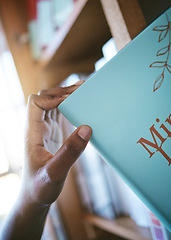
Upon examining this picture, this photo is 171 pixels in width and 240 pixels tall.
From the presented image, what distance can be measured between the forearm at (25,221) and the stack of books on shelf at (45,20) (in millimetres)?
618

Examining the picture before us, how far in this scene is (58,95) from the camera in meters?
0.50

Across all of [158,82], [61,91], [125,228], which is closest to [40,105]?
[61,91]

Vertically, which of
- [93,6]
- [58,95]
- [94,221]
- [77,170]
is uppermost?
[93,6]

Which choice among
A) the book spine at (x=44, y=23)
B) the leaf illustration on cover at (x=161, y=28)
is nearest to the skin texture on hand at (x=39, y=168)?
the leaf illustration on cover at (x=161, y=28)

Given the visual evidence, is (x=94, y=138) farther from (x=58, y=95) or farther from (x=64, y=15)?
(x=64, y=15)

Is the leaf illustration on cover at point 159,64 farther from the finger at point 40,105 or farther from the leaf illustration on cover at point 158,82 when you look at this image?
the finger at point 40,105

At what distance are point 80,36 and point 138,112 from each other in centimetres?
45

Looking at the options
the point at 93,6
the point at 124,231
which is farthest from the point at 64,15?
the point at 124,231

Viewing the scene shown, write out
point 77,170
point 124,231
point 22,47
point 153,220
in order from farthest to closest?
point 22,47
point 77,170
point 124,231
point 153,220

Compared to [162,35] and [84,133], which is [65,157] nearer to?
[84,133]

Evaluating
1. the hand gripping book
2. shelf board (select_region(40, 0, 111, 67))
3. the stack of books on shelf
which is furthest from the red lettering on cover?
the stack of books on shelf

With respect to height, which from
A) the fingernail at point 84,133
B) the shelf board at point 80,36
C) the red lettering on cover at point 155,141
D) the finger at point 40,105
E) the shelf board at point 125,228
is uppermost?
the shelf board at point 80,36

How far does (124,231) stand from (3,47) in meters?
1.14

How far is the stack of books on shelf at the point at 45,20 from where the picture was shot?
2.53ft
